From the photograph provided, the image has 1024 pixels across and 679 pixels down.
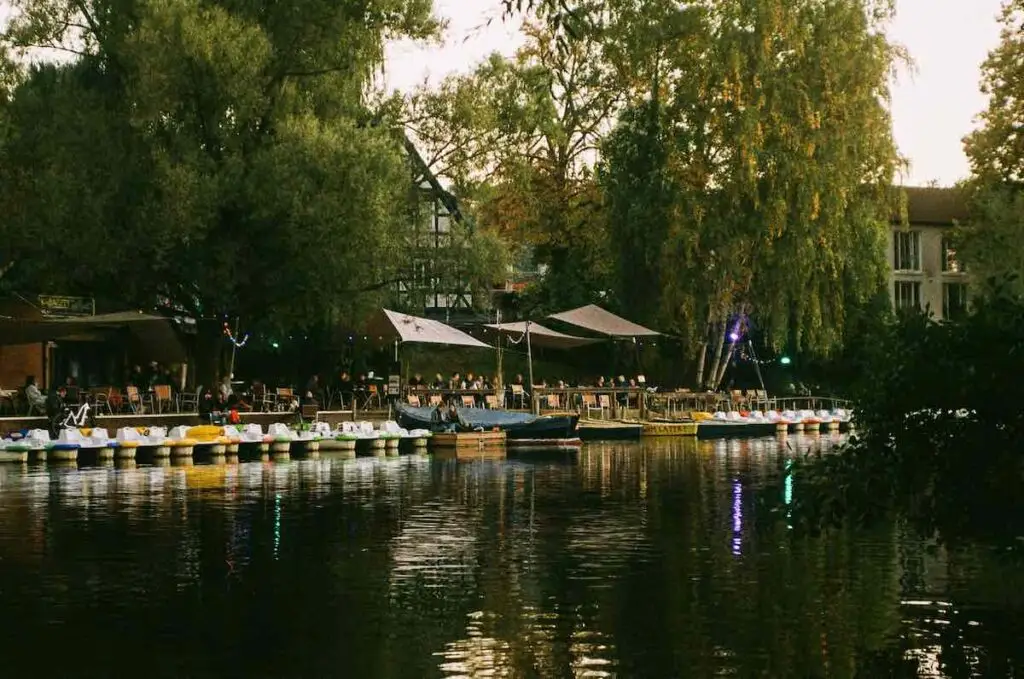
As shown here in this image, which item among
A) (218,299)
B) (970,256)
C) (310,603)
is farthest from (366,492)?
(970,256)

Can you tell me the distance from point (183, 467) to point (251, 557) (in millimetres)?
18160

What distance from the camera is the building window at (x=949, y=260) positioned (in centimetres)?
8519

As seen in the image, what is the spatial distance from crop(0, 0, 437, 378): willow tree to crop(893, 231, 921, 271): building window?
43.4 metres

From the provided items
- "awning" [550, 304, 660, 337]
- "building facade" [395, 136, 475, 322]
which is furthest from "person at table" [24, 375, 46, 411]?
"awning" [550, 304, 660, 337]

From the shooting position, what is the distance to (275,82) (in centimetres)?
4856

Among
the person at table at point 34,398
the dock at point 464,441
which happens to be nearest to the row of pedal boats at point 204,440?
the dock at point 464,441

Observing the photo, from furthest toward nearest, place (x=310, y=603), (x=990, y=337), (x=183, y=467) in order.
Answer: (x=183, y=467)
(x=310, y=603)
(x=990, y=337)

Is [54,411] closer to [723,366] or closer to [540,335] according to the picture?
[540,335]

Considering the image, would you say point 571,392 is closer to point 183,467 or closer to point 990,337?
point 183,467

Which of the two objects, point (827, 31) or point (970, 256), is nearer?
point (827, 31)

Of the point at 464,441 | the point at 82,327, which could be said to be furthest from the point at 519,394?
the point at 82,327

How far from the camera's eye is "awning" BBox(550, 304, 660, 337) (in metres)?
57.7

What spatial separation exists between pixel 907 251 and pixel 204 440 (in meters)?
53.4

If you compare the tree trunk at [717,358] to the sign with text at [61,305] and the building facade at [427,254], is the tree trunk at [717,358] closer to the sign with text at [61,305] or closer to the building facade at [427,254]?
the building facade at [427,254]
